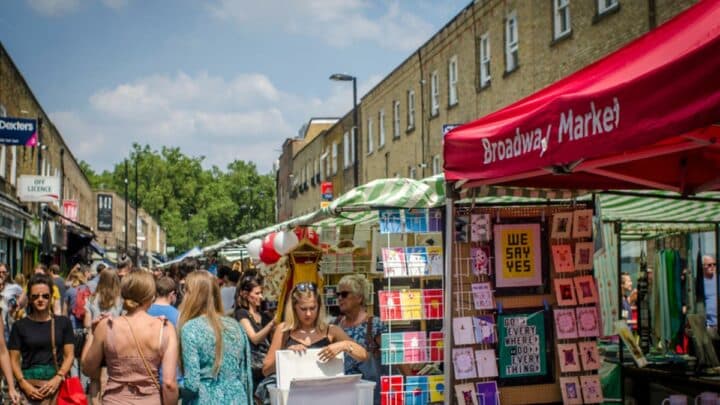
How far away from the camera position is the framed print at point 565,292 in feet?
24.8

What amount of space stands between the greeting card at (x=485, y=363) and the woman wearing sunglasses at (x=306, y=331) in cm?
128

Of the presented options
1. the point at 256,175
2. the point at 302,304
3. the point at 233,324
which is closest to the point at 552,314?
the point at 302,304

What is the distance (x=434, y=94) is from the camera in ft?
101

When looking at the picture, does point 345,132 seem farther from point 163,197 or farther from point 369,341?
point 163,197

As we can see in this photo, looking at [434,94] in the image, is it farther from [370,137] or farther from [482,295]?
[482,295]

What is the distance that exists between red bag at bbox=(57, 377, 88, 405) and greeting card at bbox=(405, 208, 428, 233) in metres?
3.02

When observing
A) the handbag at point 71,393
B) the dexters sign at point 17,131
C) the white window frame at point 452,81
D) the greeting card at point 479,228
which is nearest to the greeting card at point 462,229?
the greeting card at point 479,228

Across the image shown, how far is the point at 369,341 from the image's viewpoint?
25.9ft

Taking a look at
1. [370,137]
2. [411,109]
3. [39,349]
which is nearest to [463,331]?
[39,349]

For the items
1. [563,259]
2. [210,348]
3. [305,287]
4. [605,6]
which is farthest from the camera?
[605,6]

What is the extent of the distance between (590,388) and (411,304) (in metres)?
1.73

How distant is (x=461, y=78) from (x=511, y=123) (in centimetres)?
2256

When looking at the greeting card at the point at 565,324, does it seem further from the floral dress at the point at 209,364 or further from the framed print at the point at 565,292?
the floral dress at the point at 209,364

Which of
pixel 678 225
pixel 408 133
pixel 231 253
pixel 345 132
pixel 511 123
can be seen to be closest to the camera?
pixel 511 123
